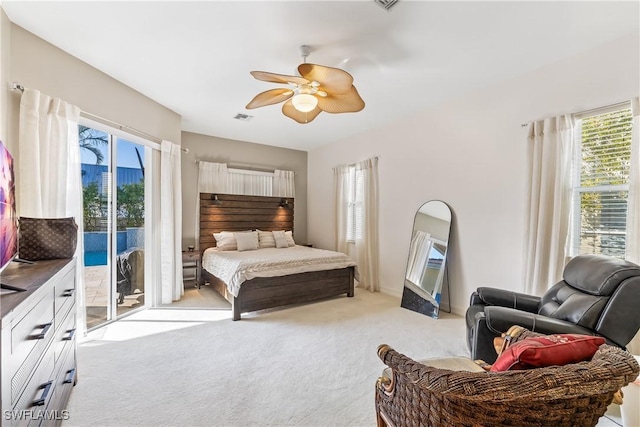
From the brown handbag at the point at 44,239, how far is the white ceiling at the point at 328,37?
1.54m

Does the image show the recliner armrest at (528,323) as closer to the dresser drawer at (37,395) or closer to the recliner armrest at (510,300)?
the recliner armrest at (510,300)

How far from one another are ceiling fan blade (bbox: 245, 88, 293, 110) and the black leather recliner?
2.37m

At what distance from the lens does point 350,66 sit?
108 inches

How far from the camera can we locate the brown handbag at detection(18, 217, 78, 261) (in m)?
1.73

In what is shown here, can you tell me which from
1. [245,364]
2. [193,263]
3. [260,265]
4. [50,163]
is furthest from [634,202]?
[193,263]

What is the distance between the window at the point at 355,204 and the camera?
5.03 metres

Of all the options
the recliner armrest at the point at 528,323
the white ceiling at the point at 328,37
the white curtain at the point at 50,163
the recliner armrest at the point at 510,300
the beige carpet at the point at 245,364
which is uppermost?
the white ceiling at the point at 328,37

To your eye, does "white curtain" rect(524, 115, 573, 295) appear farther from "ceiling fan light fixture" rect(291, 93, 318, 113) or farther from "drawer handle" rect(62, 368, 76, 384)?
"drawer handle" rect(62, 368, 76, 384)

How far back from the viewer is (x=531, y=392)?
791 millimetres

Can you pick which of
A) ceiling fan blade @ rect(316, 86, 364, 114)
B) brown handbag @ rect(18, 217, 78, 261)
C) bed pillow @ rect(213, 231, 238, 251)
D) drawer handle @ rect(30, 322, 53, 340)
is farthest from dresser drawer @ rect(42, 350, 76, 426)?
bed pillow @ rect(213, 231, 238, 251)

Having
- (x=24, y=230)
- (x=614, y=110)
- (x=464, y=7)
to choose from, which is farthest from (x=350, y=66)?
(x=24, y=230)

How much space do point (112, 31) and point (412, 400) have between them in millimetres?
3175

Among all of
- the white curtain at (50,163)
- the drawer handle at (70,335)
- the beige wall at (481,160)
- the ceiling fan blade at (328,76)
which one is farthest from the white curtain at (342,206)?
the drawer handle at (70,335)

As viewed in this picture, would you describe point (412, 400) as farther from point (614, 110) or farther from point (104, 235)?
point (104, 235)
